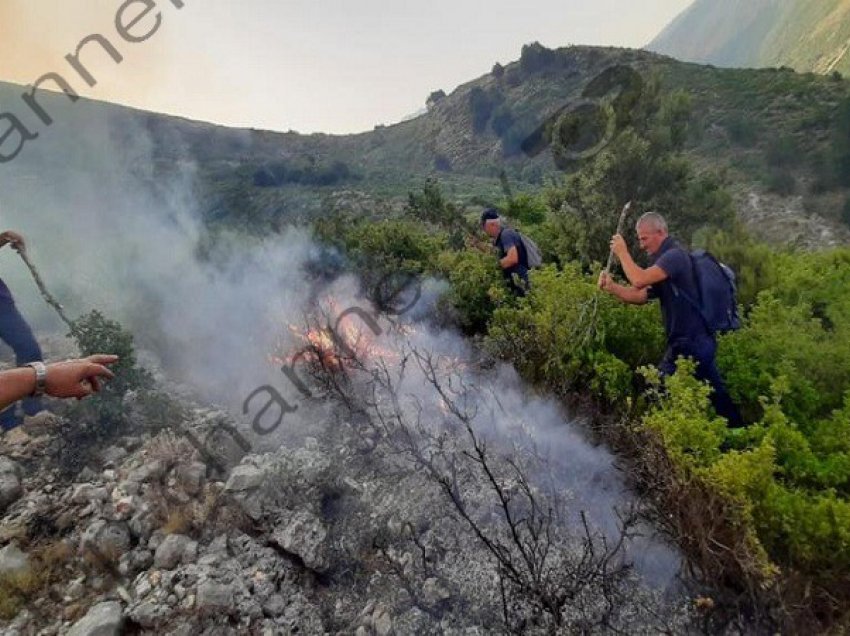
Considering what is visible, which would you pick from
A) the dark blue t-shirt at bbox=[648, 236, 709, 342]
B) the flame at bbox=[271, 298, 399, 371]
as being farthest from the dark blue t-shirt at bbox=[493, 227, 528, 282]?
the dark blue t-shirt at bbox=[648, 236, 709, 342]

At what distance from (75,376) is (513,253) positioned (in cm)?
451

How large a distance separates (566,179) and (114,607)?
812 cm

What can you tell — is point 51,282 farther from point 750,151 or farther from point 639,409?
point 750,151

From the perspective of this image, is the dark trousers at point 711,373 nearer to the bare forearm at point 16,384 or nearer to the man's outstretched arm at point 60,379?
the man's outstretched arm at point 60,379

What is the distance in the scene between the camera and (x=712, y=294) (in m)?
3.55

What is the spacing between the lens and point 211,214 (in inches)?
844

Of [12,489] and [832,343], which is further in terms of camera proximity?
[12,489]

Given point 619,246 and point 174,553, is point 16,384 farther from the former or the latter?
point 619,246

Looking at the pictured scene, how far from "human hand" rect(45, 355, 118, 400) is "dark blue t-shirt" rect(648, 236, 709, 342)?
11.0 feet

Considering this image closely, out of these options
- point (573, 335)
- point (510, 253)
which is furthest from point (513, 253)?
point (573, 335)

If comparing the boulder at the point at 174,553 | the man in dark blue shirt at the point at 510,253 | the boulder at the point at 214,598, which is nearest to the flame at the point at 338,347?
the man in dark blue shirt at the point at 510,253

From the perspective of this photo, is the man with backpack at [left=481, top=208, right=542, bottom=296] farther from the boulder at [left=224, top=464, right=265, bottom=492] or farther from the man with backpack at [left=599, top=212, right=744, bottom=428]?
the boulder at [left=224, top=464, right=265, bottom=492]

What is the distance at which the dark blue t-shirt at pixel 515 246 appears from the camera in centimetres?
597

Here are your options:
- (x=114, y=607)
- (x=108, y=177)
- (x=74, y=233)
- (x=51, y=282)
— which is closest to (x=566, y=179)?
(x=114, y=607)
